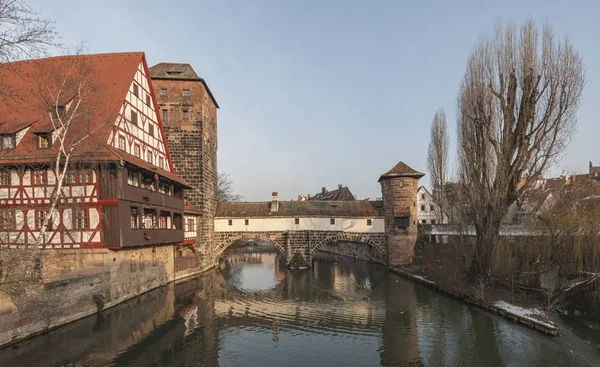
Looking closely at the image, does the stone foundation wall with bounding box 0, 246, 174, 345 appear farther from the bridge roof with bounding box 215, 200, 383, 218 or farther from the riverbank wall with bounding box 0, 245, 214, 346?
the bridge roof with bounding box 215, 200, 383, 218

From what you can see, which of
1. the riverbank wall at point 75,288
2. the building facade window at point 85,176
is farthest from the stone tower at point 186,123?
the building facade window at point 85,176

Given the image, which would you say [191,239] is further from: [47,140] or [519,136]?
[519,136]

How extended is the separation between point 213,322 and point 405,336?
25.2ft

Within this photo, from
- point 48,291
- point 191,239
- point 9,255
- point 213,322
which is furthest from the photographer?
point 191,239

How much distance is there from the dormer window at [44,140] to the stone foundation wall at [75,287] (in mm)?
4551

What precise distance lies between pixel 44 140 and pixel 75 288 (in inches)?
263

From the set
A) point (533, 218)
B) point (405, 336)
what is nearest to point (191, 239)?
point (405, 336)

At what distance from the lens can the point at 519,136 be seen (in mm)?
17438

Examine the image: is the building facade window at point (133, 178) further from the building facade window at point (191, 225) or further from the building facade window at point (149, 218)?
the building facade window at point (191, 225)

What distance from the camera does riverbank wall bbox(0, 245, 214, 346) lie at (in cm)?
1232

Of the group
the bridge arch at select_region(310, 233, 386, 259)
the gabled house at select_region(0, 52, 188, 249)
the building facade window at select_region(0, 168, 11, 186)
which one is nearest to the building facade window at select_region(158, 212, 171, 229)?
the gabled house at select_region(0, 52, 188, 249)

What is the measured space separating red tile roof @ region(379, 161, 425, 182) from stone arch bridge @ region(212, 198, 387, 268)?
11.7 feet

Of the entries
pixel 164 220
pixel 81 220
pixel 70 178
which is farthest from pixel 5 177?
pixel 164 220

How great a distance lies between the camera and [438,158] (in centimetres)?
3700
